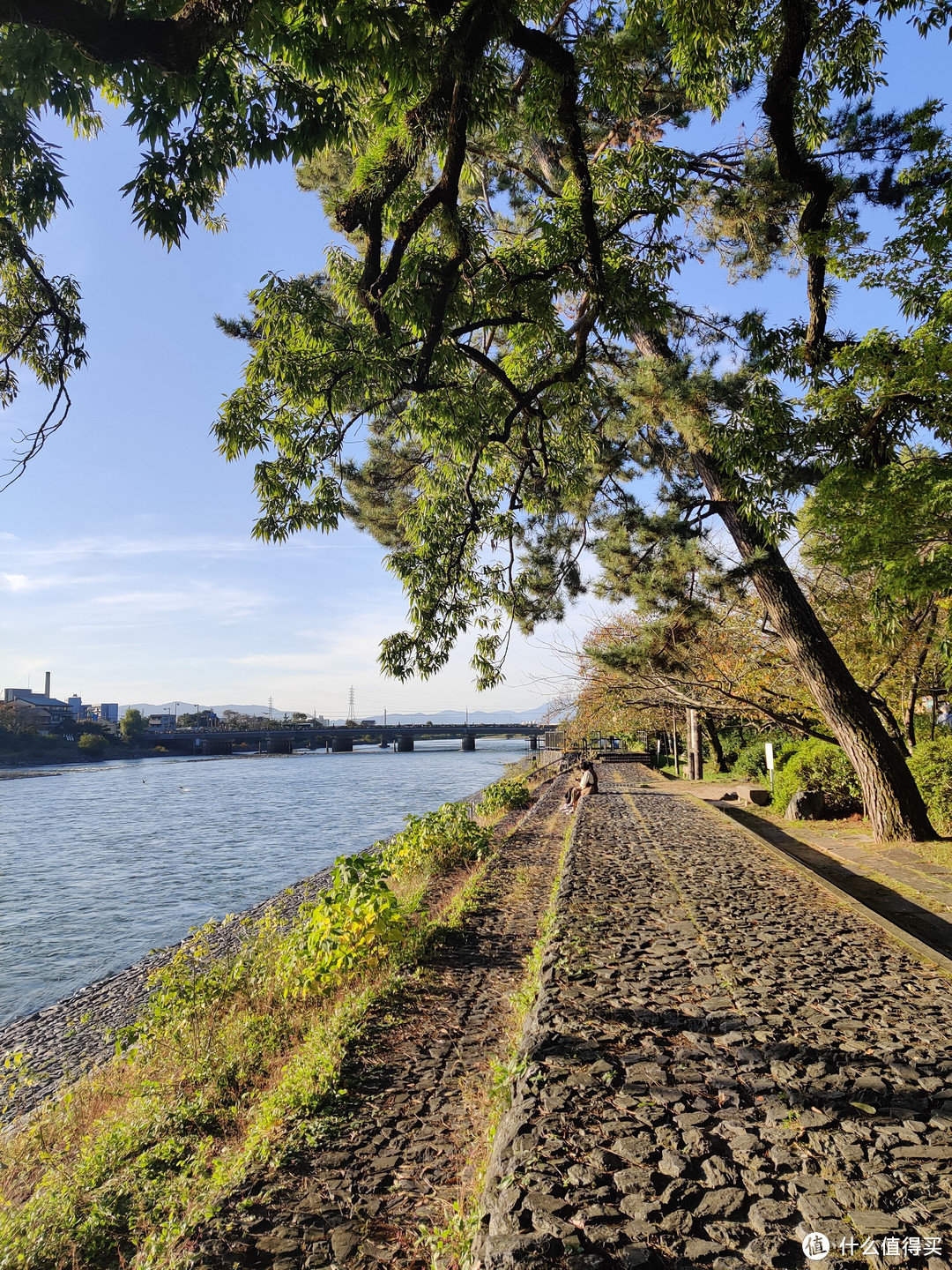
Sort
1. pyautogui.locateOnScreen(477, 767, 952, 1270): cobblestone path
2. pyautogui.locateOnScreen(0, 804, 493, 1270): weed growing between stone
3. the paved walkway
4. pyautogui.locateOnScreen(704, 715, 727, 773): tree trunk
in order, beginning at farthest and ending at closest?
pyautogui.locateOnScreen(704, 715, 727, 773): tree trunk → the paved walkway → pyautogui.locateOnScreen(0, 804, 493, 1270): weed growing between stone → pyautogui.locateOnScreen(477, 767, 952, 1270): cobblestone path

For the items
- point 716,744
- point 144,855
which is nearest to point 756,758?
point 716,744

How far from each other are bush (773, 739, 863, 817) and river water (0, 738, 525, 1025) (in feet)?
36.2

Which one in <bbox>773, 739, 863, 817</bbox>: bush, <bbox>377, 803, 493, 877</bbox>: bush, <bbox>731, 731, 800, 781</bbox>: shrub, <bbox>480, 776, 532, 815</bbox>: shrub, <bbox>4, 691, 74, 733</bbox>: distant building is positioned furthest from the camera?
<bbox>4, 691, 74, 733</bbox>: distant building

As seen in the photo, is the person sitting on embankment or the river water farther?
the person sitting on embankment

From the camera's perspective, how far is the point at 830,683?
9234 mm

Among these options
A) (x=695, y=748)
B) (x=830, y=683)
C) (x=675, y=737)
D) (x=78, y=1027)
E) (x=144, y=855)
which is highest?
(x=830, y=683)

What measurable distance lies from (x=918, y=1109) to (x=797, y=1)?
665 centimetres

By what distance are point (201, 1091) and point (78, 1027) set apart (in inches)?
194

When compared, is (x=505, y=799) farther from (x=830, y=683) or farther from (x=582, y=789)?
(x=830, y=683)

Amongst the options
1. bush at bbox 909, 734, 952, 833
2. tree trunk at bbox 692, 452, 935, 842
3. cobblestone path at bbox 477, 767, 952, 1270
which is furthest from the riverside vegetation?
bush at bbox 909, 734, 952, 833

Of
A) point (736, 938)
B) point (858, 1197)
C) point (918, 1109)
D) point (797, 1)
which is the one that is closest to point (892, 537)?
point (736, 938)

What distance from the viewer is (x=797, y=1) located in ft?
15.5

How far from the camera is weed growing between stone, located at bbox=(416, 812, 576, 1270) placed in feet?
8.28

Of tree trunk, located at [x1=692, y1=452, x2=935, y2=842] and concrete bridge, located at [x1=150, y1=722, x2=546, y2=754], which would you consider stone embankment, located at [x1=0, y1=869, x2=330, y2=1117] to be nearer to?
tree trunk, located at [x1=692, y1=452, x2=935, y2=842]
